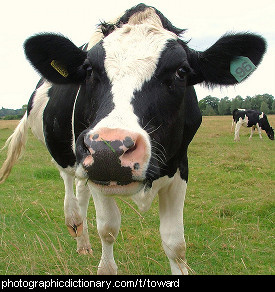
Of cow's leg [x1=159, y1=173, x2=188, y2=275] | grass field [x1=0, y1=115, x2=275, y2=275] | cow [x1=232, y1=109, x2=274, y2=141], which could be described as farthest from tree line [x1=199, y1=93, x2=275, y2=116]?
cow's leg [x1=159, y1=173, x2=188, y2=275]

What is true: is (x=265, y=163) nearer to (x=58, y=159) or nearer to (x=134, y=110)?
(x=58, y=159)

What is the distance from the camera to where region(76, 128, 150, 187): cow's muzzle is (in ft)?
7.59

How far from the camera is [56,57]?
3.68 m

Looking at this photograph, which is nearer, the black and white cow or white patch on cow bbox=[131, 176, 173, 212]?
the black and white cow

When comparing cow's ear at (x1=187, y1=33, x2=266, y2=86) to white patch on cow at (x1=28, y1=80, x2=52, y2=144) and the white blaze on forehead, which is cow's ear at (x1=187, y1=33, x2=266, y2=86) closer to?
the white blaze on forehead

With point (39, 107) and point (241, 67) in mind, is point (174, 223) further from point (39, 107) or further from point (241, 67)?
point (39, 107)

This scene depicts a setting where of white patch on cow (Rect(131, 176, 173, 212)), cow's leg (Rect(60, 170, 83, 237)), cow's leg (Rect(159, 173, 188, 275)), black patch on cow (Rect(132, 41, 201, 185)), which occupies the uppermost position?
black patch on cow (Rect(132, 41, 201, 185))

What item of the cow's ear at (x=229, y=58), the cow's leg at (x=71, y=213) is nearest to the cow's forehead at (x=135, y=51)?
the cow's ear at (x=229, y=58)

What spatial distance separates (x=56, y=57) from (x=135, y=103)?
1.29 metres

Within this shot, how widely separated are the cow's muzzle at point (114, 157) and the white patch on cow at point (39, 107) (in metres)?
3.12

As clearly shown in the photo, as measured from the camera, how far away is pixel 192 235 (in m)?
5.55

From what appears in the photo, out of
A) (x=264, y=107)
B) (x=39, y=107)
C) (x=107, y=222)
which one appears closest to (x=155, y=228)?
(x=107, y=222)

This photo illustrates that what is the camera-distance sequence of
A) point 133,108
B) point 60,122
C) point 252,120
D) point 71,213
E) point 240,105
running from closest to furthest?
point 133,108
point 60,122
point 71,213
point 252,120
point 240,105
